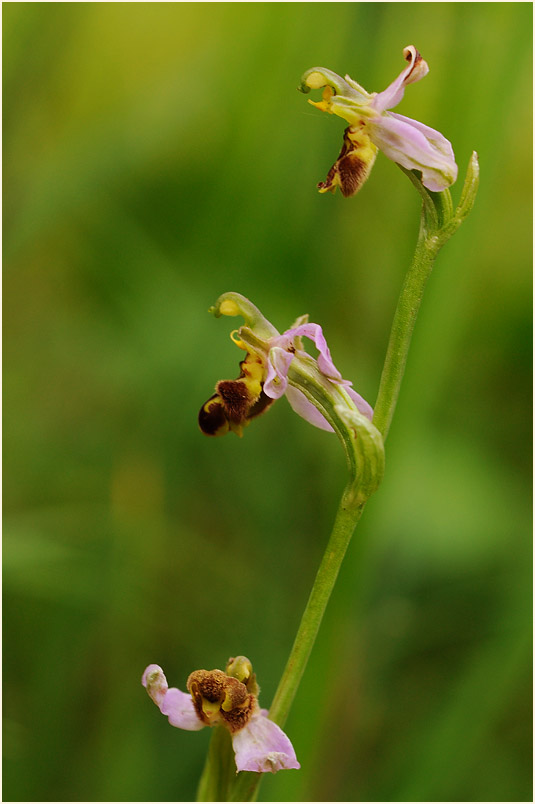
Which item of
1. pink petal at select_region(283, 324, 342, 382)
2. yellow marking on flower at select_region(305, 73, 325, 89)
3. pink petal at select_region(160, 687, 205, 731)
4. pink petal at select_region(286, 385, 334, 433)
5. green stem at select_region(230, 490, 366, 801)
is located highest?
yellow marking on flower at select_region(305, 73, 325, 89)

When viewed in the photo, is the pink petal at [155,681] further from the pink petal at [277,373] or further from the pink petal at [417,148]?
the pink petal at [417,148]

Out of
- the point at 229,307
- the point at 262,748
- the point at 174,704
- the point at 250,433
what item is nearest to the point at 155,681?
the point at 174,704

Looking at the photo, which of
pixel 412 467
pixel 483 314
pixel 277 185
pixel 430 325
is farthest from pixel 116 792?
pixel 483 314

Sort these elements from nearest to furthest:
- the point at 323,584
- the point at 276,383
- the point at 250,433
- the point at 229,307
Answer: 1. the point at 323,584
2. the point at 276,383
3. the point at 229,307
4. the point at 250,433

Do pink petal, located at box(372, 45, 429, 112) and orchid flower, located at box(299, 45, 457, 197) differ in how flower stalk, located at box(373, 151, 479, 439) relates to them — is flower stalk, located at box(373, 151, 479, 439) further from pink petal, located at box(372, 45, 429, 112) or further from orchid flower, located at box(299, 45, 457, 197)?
pink petal, located at box(372, 45, 429, 112)

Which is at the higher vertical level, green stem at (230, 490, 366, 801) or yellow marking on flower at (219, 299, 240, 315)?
yellow marking on flower at (219, 299, 240, 315)

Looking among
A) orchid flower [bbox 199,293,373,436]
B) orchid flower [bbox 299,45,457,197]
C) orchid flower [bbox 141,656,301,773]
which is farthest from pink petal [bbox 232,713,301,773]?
orchid flower [bbox 299,45,457,197]

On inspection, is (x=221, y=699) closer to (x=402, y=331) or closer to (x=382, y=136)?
(x=402, y=331)
